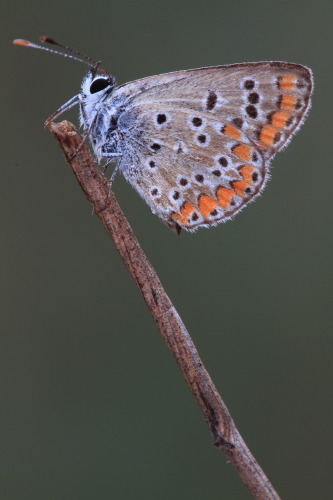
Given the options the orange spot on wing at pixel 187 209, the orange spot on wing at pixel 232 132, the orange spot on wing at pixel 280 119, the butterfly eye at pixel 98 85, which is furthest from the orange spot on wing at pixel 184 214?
the butterfly eye at pixel 98 85

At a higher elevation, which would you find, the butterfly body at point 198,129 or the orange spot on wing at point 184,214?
the butterfly body at point 198,129

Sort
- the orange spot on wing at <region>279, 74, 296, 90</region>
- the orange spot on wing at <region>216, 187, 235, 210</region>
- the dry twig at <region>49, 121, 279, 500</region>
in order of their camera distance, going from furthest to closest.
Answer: the orange spot on wing at <region>216, 187, 235, 210</region>, the orange spot on wing at <region>279, 74, 296, 90</region>, the dry twig at <region>49, 121, 279, 500</region>

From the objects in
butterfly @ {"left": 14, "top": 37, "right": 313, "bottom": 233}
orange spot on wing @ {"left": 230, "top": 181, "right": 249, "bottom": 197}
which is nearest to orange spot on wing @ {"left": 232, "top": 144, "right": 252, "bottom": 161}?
butterfly @ {"left": 14, "top": 37, "right": 313, "bottom": 233}

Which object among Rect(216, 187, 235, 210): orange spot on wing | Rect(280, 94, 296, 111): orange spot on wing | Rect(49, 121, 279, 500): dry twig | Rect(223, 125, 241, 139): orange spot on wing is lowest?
Rect(49, 121, 279, 500): dry twig

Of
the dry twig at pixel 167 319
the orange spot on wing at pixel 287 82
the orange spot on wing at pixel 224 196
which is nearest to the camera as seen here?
the dry twig at pixel 167 319

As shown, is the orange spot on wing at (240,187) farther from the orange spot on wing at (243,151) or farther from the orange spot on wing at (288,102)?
the orange spot on wing at (288,102)

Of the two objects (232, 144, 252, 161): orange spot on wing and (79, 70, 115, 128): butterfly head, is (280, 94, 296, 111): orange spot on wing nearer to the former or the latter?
(232, 144, 252, 161): orange spot on wing

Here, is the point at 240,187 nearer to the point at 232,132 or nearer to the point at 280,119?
the point at 232,132

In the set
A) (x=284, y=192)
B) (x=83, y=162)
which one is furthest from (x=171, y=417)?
(x=83, y=162)
